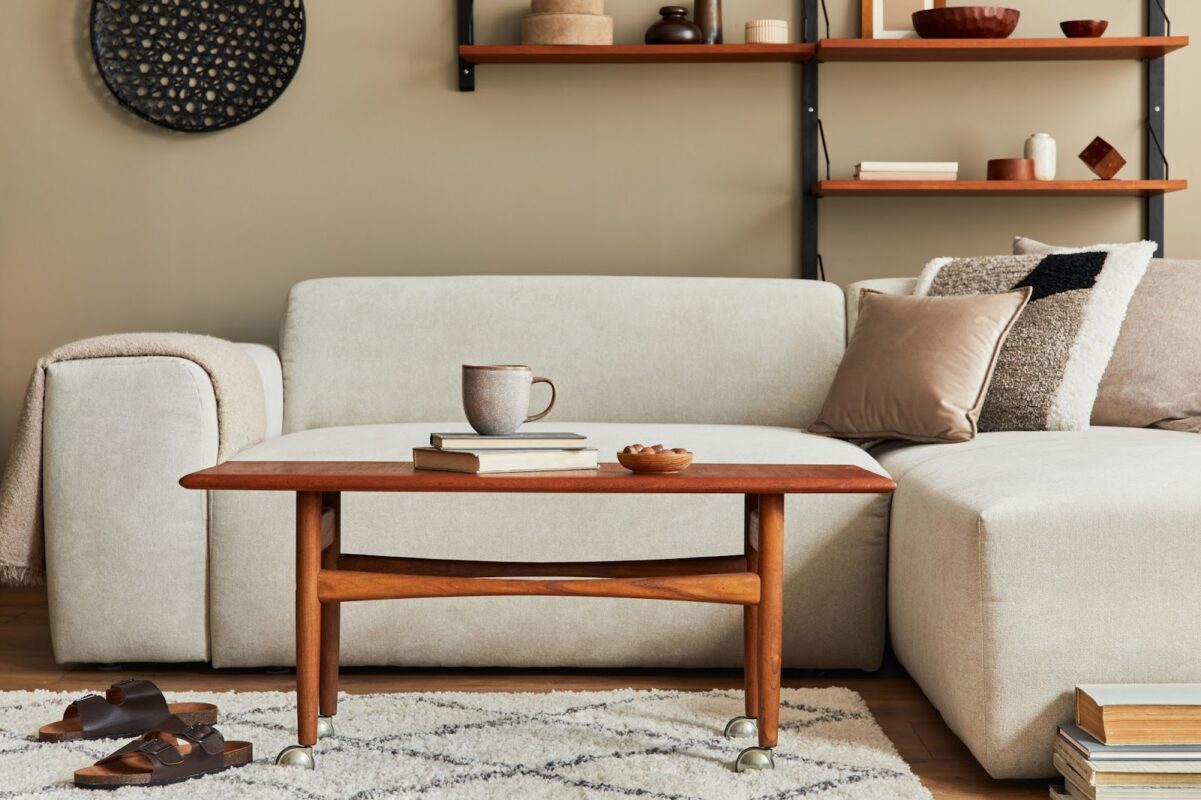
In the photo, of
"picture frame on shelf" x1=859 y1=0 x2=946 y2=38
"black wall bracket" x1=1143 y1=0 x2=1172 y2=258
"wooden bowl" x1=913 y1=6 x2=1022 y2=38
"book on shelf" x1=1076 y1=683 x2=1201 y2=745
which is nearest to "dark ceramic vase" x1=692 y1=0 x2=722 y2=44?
"picture frame on shelf" x1=859 y1=0 x2=946 y2=38

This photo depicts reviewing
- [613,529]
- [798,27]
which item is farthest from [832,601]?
[798,27]

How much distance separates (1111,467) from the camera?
5.74 ft

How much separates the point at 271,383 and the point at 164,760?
120cm

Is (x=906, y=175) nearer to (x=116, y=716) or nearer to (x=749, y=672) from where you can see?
(x=749, y=672)

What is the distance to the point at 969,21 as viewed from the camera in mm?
3057

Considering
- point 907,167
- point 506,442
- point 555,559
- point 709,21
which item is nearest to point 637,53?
point 709,21

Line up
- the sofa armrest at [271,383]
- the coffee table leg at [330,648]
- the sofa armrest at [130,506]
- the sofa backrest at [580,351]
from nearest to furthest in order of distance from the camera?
the coffee table leg at [330,648] → the sofa armrest at [130,506] → the sofa armrest at [271,383] → the sofa backrest at [580,351]

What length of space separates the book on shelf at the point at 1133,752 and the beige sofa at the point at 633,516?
101mm

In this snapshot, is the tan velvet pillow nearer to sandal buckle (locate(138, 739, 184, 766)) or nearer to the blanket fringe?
sandal buckle (locate(138, 739, 184, 766))

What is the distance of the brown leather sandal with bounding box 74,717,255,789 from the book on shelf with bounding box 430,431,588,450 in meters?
0.53

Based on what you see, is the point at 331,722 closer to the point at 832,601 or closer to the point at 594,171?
the point at 832,601

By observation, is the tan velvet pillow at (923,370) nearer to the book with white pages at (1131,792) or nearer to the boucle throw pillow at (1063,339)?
the boucle throw pillow at (1063,339)

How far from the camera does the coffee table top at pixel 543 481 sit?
4.71 ft

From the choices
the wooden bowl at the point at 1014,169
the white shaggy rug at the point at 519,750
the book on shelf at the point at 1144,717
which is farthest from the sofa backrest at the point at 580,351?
the book on shelf at the point at 1144,717
